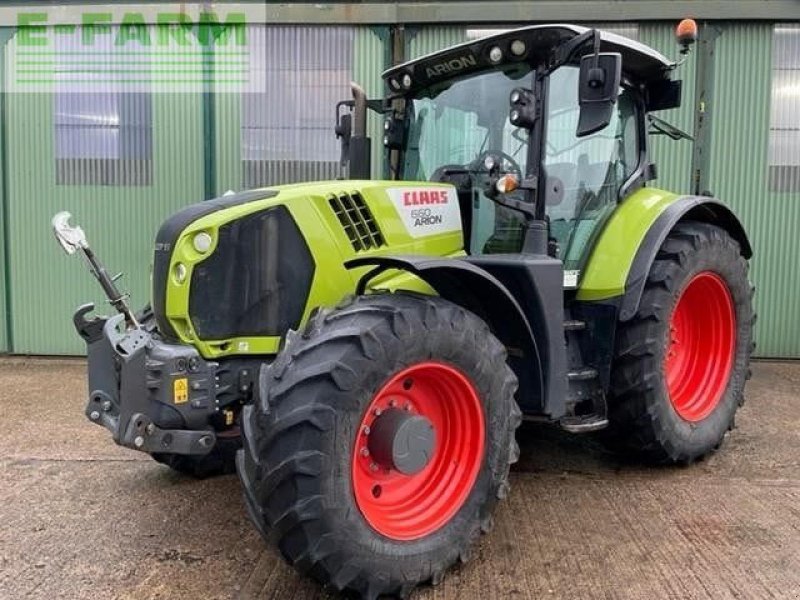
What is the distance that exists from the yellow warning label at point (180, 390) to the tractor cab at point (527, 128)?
5.17 feet

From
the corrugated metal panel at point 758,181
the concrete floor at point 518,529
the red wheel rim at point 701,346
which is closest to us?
the concrete floor at point 518,529

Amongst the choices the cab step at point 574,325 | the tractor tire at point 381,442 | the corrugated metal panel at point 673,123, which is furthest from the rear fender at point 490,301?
the corrugated metal panel at point 673,123

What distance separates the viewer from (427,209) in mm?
3527

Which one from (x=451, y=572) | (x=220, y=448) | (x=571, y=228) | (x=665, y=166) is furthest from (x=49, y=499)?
(x=665, y=166)

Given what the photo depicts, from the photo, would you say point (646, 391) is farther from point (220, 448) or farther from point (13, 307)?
point (13, 307)

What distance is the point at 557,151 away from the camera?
12.4 feet

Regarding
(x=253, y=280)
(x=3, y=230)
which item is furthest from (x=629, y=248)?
(x=3, y=230)

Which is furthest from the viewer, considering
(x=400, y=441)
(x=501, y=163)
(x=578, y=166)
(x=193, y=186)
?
(x=193, y=186)

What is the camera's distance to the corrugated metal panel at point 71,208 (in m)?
7.28

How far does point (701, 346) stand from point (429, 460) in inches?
98.8

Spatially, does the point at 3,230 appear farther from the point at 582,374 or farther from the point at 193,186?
the point at 582,374

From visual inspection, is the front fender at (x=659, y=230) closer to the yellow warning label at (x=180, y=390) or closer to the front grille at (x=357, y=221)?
the front grille at (x=357, y=221)

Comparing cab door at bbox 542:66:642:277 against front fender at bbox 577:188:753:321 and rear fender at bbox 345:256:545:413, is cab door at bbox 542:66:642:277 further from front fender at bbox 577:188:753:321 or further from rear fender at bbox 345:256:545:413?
rear fender at bbox 345:256:545:413

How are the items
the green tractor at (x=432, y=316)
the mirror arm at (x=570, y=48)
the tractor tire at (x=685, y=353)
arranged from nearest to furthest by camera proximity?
1. the green tractor at (x=432, y=316)
2. the mirror arm at (x=570, y=48)
3. the tractor tire at (x=685, y=353)
